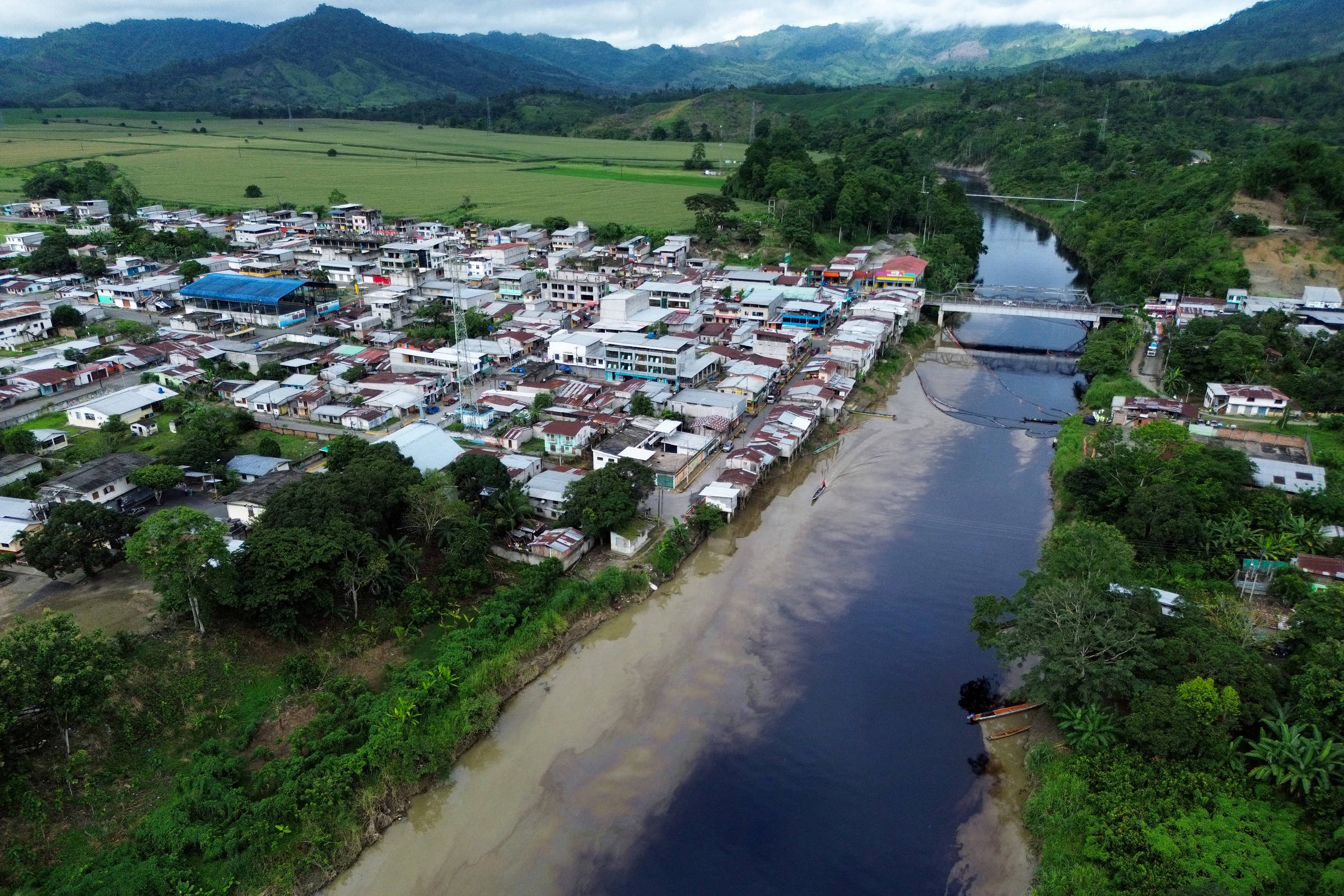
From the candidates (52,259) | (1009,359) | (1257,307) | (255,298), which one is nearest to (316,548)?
(255,298)

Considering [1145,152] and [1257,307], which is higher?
[1145,152]

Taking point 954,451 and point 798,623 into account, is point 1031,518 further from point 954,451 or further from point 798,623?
point 798,623

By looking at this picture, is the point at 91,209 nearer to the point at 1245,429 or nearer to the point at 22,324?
the point at 22,324

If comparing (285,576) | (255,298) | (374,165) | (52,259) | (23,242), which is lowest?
(285,576)

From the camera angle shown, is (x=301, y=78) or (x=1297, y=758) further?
(x=301, y=78)

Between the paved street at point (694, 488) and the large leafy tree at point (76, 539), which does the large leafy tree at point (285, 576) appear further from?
the paved street at point (694, 488)

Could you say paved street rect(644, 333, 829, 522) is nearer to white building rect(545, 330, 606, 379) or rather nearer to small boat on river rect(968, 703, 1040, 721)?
white building rect(545, 330, 606, 379)

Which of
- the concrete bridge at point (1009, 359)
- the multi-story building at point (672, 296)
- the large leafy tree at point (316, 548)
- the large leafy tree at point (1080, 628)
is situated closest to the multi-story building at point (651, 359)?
the multi-story building at point (672, 296)
